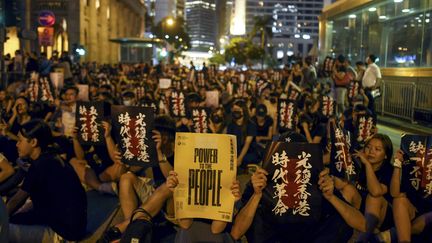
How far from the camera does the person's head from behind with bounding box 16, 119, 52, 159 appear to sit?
4773mm

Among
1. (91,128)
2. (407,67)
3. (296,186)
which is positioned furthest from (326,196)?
(407,67)

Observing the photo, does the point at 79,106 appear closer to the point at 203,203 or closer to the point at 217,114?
the point at 217,114

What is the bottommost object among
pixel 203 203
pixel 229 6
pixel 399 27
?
pixel 203 203

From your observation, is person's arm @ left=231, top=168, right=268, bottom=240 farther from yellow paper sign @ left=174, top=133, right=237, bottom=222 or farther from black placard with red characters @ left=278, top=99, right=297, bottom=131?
black placard with red characters @ left=278, top=99, right=297, bottom=131

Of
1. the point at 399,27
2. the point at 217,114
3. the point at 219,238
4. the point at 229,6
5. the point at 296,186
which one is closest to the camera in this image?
the point at 296,186

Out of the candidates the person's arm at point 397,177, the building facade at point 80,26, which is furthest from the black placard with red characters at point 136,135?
the building facade at point 80,26

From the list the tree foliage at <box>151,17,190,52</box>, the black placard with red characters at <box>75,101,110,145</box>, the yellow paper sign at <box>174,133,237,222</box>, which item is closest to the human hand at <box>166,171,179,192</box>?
the yellow paper sign at <box>174,133,237,222</box>

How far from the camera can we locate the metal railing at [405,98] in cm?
1262

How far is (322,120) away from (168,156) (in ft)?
16.6

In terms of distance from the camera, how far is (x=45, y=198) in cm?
462

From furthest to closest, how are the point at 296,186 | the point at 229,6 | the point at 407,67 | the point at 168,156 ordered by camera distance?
the point at 229,6
the point at 407,67
the point at 168,156
the point at 296,186

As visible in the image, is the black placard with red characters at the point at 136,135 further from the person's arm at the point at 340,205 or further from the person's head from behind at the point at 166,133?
the person's arm at the point at 340,205

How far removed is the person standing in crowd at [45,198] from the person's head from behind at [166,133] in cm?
95

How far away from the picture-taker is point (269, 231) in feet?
13.2
